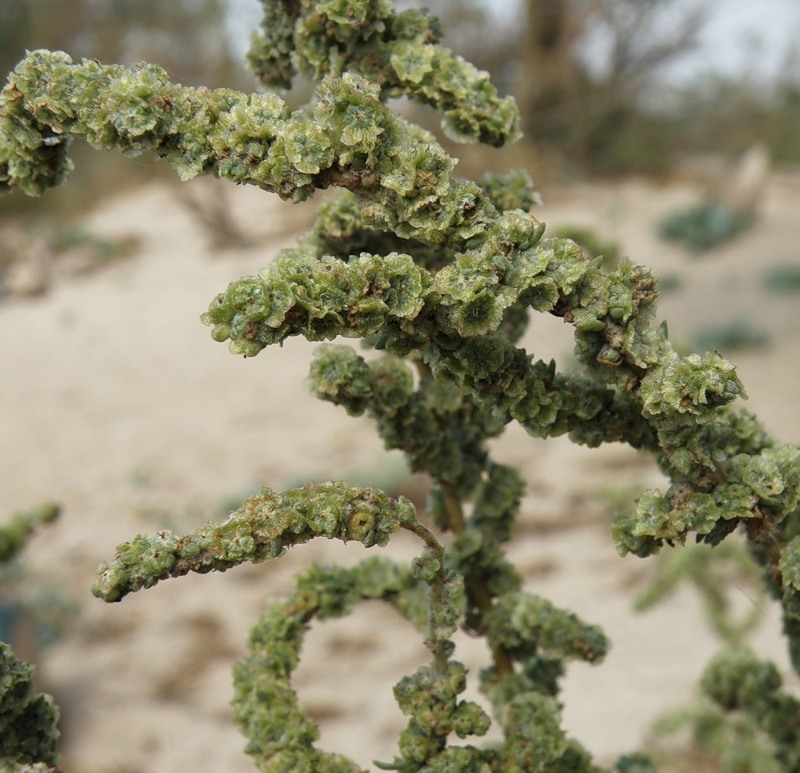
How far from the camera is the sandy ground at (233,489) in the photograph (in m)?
3.25

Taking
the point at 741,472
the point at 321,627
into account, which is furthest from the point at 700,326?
the point at 741,472

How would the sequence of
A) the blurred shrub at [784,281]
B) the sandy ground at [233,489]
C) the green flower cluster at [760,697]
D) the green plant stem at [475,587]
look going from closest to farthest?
1. the green plant stem at [475,587]
2. the green flower cluster at [760,697]
3. the sandy ground at [233,489]
4. the blurred shrub at [784,281]

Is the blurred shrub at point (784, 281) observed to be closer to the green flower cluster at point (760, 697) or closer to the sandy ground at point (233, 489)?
the sandy ground at point (233, 489)

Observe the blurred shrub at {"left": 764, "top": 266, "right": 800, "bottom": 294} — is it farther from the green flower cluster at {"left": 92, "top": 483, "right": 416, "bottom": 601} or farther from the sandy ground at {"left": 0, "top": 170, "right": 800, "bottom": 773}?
the green flower cluster at {"left": 92, "top": 483, "right": 416, "bottom": 601}

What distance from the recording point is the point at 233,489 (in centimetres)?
492

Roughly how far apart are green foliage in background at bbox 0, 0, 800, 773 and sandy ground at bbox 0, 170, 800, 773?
2.14m

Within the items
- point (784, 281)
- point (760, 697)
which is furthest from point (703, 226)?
point (760, 697)

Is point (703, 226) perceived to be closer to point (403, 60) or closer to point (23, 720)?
point (403, 60)

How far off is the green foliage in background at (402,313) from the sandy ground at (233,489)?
214 cm

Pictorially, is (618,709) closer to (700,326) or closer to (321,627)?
(321,627)

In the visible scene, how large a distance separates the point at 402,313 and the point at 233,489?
14.4ft

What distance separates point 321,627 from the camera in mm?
3789

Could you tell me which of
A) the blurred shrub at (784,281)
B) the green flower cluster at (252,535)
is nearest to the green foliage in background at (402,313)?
the green flower cluster at (252,535)

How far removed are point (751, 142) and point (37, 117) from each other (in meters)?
10.6
